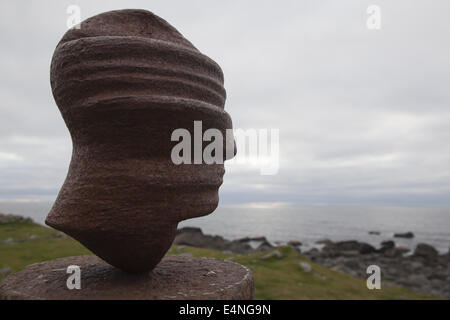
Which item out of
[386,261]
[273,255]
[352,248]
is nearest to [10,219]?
[273,255]

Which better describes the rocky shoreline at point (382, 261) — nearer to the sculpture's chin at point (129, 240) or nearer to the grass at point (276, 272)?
the grass at point (276, 272)

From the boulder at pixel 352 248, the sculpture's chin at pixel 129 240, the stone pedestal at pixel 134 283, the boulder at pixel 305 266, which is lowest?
the boulder at pixel 352 248

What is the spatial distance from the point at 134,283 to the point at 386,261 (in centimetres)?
2938

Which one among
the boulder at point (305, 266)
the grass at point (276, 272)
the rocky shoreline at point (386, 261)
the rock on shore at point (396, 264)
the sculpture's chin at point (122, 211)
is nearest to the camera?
the sculpture's chin at point (122, 211)

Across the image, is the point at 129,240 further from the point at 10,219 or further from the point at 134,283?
the point at 10,219

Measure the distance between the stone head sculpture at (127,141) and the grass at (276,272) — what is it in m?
6.75

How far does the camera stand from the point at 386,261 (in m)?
29.7

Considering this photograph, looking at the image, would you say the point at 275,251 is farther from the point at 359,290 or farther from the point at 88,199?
the point at 88,199

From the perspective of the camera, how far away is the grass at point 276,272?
36.9 feet

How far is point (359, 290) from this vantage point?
12.4 m

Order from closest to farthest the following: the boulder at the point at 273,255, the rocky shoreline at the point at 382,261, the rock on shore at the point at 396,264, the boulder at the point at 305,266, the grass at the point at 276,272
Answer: the grass at the point at 276,272 → the boulder at the point at 305,266 → the boulder at the point at 273,255 → the rocky shoreline at the point at 382,261 → the rock on shore at the point at 396,264

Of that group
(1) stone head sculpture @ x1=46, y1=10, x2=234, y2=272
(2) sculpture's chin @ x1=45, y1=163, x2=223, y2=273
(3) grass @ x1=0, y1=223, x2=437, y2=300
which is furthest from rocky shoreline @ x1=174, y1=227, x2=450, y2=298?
(1) stone head sculpture @ x1=46, y1=10, x2=234, y2=272

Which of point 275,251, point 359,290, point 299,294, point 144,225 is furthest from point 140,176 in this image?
point 275,251

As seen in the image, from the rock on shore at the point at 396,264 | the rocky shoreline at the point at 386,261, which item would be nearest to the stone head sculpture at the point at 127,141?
the rocky shoreline at the point at 386,261
